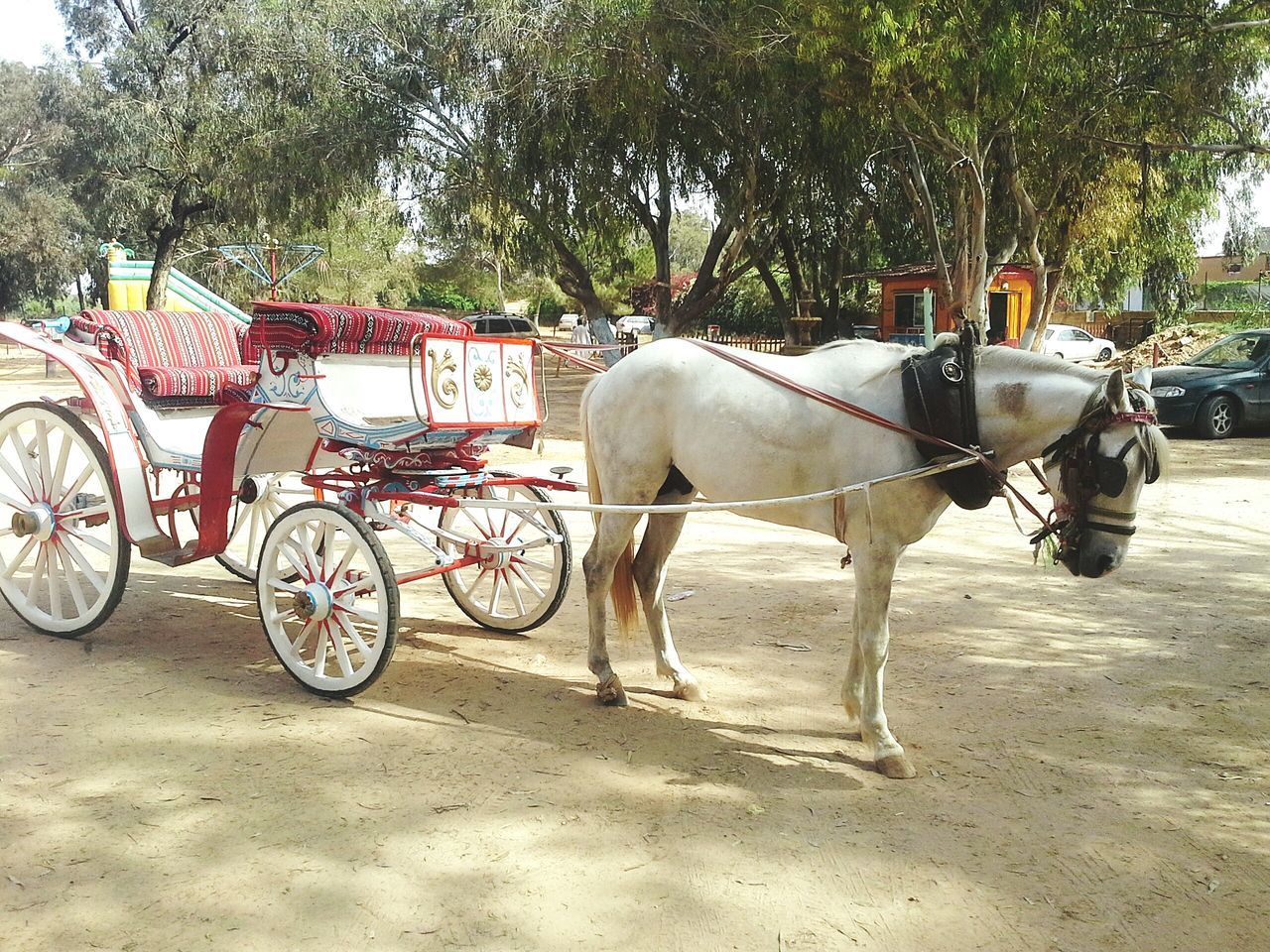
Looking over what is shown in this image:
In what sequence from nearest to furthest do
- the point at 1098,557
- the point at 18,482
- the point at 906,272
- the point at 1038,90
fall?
the point at 1098,557 < the point at 18,482 < the point at 1038,90 < the point at 906,272

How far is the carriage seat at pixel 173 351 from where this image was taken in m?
5.65

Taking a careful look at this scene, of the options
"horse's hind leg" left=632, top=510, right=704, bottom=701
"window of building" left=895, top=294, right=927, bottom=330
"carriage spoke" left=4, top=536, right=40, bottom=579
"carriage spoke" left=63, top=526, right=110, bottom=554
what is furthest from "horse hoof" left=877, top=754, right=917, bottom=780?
"window of building" left=895, top=294, right=927, bottom=330

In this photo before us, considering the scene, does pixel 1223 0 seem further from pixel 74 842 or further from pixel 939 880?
pixel 74 842

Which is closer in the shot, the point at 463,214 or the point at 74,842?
the point at 74,842

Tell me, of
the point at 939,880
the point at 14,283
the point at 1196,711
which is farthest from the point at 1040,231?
the point at 14,283

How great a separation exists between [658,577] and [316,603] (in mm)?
1581

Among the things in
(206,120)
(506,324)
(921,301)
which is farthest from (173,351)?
(506,324)

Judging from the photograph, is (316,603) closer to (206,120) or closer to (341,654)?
(341,654)

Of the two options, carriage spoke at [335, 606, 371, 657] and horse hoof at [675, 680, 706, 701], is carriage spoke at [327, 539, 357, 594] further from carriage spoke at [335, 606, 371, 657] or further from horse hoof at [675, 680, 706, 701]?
horse hoof at [675, 680, 706, 701]

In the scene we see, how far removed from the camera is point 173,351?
5980mm

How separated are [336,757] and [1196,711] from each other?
3.72m

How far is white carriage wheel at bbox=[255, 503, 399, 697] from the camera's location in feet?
14.3

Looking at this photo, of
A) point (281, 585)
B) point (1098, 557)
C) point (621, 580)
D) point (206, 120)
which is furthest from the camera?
point (206, 120)

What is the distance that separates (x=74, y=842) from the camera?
3268mm
